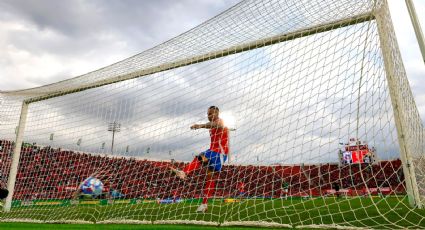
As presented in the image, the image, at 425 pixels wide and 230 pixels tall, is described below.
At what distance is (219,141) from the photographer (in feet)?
16.4

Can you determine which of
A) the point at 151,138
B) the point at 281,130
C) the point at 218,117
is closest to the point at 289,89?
the point at 281,130

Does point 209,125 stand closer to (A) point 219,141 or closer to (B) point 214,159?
(A) point 219,141

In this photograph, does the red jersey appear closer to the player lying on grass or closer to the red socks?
the player lying on grass

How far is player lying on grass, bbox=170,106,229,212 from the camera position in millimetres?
4977

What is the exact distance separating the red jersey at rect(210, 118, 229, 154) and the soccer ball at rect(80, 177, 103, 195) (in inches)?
202

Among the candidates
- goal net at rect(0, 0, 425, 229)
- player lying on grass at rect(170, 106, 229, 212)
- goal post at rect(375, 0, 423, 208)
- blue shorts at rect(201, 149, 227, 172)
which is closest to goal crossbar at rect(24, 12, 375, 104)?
goal net at rect(0, 0, 425, 229)

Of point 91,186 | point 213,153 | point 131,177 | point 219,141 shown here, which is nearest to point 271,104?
point 219,141

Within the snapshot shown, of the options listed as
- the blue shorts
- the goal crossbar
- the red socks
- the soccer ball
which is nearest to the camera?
the goal crossbar

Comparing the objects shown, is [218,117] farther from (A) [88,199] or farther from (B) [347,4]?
(A) [88,199]

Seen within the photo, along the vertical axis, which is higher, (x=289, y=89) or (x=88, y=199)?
(x=289, y=89)

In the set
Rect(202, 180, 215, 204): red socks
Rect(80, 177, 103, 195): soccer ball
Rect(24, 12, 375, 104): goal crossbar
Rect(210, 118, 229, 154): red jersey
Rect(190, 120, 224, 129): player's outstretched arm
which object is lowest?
Rect(202, 180, 215, 204): red socks

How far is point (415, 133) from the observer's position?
4.46m

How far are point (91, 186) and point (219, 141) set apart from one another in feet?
19.5

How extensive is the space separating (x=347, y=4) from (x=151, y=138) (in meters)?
3.71
